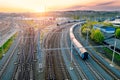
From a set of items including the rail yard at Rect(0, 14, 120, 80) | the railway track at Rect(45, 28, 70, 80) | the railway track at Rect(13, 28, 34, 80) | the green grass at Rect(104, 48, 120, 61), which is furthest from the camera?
the green grass at Rect(104, 48, 120, 61)

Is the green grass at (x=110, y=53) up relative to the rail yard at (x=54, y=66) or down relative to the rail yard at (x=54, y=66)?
up

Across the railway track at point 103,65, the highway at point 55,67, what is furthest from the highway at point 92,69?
the highway at point 55,67

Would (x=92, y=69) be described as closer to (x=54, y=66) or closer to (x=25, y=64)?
(x=54, y=66)

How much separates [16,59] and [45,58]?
407 inches

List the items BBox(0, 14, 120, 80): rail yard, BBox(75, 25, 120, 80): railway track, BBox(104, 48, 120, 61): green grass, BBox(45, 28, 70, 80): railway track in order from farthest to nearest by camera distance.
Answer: BBox(104, 48, 120, 61): green grass < BBox(75, 25, 120, 80): railway track < BBox(0, 14, 120, 80): rail yard < BBox(45, 28, 70, 80): railway track

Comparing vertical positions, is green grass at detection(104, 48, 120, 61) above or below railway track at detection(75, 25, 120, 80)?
above

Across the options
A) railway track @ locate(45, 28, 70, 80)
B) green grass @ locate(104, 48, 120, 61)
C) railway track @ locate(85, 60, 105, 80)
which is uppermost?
green grass @ locate(104, 48, 120, 61)

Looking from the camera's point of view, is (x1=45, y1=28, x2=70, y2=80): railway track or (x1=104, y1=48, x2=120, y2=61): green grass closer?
(x1=45, y1=28, x2=70, y2=80): railway track

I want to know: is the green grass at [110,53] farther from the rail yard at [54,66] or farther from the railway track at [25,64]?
the railway track at [25,64]

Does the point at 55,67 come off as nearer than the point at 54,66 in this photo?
Yes

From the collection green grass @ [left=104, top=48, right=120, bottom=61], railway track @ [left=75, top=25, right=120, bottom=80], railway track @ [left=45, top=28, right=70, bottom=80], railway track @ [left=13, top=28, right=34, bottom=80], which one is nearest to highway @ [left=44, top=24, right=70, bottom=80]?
railway track @ [left=45, top=28, right=70, bottom=80]

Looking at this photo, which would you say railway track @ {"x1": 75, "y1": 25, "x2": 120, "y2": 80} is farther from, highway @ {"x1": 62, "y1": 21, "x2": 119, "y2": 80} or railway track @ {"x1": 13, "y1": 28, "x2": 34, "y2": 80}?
railway track @ {"x1": 13, "y1": 28, "x2": 34, "y2": 80}

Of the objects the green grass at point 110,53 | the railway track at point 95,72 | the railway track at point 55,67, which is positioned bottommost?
the railway track at point 95,72

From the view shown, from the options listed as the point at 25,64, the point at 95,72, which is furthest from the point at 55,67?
the point at 95,72
